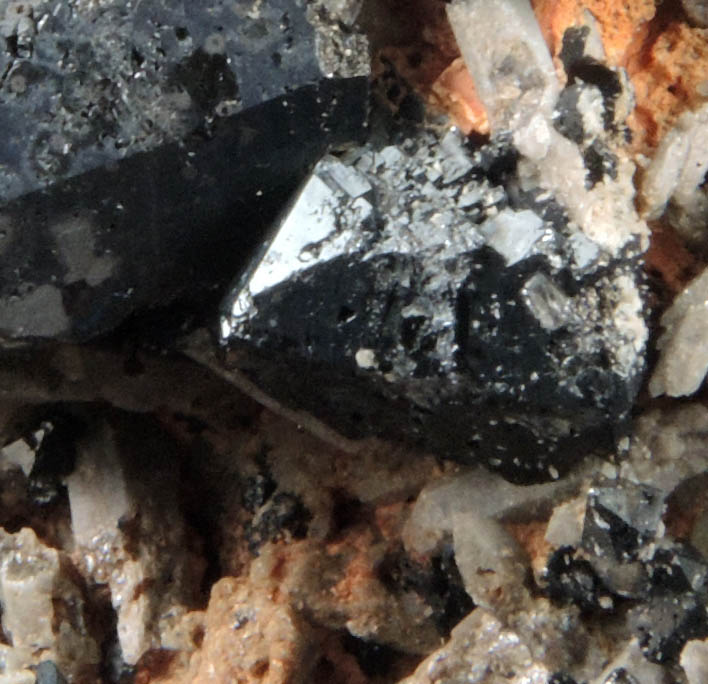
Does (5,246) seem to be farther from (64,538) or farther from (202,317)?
(64,538)

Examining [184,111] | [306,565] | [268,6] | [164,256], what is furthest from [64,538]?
[268,6]

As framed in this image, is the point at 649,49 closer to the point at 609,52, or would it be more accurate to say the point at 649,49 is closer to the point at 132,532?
the point at 609,52

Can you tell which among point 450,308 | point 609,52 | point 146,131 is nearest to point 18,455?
point 146,131

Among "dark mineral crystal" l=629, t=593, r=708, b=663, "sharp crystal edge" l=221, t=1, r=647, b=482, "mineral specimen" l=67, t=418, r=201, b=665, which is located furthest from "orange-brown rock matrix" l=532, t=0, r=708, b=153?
"mineral specimen" l=67, t=418, r=201, b=665

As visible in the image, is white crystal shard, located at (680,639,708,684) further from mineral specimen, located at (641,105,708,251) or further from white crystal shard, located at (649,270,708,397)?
mineral specimen, located at (641,105,708,251)

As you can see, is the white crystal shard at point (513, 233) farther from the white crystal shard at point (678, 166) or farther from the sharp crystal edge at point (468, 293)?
the white crystal shard at point (678, 166)
